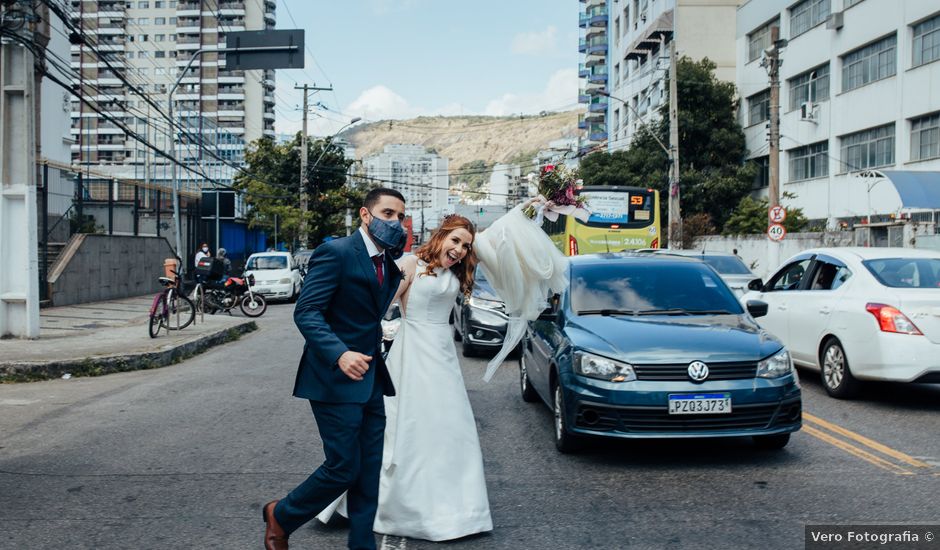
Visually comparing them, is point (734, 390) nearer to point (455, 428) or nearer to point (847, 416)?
point (455, 428)

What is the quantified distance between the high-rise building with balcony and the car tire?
72825 millimetres

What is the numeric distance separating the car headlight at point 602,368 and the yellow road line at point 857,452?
1947 millimetres

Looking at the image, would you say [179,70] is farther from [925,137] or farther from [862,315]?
[862,315]

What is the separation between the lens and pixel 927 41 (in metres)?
29.0

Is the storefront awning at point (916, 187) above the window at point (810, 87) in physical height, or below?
below

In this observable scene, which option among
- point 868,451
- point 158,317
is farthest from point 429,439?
point 158,317

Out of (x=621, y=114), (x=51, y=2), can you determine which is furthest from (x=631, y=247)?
(x=621, y=114)

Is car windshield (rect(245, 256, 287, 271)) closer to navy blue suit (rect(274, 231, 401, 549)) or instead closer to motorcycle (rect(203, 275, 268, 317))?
motorcycle (rect(203, 275, 268, 317))

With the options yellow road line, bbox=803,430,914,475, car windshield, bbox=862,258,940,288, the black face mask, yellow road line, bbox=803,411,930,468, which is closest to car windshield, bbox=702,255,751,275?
car windshield, bbox=862,258,940,288

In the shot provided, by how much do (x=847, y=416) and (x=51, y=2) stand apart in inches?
541

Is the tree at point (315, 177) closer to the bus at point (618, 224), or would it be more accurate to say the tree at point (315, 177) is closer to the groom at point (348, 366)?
the bus at point (618, 224)

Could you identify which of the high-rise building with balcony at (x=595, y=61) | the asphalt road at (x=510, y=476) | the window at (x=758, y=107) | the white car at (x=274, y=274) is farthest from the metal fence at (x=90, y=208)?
the high-rise building with balcony at (x=595, y=61)

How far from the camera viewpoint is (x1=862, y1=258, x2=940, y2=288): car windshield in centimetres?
899

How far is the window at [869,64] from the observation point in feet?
103
